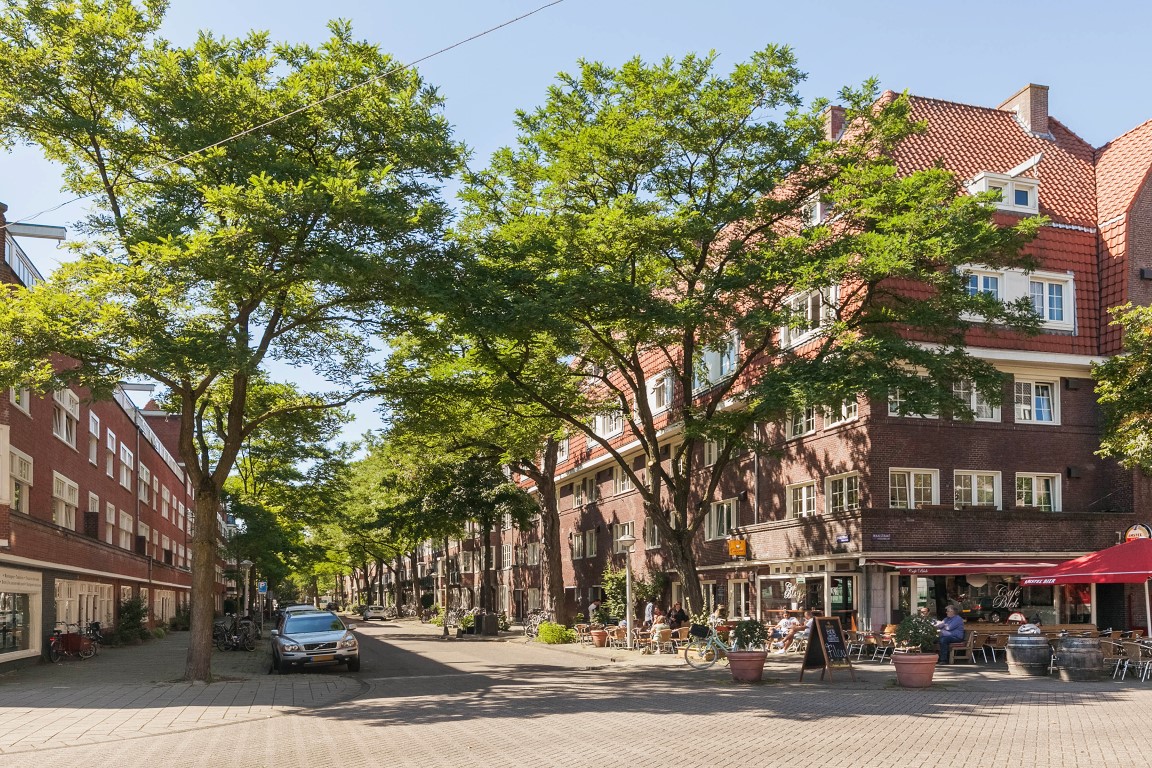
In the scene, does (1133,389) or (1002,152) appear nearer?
(1133,389)

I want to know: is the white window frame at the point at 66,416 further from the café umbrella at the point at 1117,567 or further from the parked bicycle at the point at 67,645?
the café umbrella at the point at 1117,567

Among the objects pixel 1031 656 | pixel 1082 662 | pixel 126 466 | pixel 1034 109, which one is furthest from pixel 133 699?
pixel 1034 109

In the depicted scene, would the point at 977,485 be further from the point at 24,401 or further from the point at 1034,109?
the point at 24,401

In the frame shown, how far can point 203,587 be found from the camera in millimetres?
22281

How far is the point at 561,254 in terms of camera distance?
83.5 feet

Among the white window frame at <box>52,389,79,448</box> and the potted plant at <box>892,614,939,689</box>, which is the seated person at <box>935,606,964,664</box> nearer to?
the potted plant at <box>892,614,939,689</box>

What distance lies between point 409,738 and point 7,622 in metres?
18.0

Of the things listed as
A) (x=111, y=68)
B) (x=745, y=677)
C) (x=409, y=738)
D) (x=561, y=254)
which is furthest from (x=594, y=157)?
(x=409, y=738)

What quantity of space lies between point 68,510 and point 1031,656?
2827 centimetres

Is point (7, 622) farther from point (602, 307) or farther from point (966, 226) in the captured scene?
point (966, 226)

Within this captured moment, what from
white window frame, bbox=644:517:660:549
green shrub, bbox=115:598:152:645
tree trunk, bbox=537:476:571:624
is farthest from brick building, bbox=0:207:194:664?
white window frame, bbox=644:517:660:549

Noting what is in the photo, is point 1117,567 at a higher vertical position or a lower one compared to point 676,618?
higher

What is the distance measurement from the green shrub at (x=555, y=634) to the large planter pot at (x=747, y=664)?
17.9 meters

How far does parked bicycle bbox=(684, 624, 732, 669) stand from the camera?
24.0 metres
